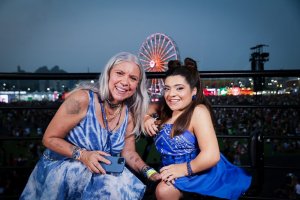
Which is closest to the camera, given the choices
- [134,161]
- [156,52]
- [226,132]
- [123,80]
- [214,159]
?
[214,159]

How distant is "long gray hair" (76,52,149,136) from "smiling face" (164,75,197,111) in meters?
0.22

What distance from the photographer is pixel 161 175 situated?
1481mm

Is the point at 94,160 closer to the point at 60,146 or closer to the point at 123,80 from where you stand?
the point at 60,146

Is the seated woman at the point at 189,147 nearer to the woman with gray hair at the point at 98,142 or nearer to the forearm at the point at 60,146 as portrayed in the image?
the woman with gray hair at the point at 98,142

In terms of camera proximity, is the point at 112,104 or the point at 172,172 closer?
the point at 172,172

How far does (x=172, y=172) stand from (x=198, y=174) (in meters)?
0.15

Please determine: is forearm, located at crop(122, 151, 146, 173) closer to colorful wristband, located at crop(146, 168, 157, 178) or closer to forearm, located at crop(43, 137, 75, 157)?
colorful wristband, located at crop(146, 168, 157, 178)

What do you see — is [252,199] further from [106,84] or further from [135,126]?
[106,84]

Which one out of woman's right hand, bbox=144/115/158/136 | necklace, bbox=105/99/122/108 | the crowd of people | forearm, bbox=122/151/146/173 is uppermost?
necklace, bbox=105/99/122/108

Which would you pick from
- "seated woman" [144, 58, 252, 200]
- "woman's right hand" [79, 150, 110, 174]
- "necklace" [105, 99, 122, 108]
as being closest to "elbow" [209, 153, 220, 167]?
"seated woman" [144, 58, 252, 200]

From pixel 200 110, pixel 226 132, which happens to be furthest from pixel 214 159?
pixel 226 132

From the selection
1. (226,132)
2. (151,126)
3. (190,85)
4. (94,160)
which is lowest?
(226,132)

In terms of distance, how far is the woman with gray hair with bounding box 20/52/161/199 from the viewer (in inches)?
59.7

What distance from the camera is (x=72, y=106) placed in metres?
1.61
